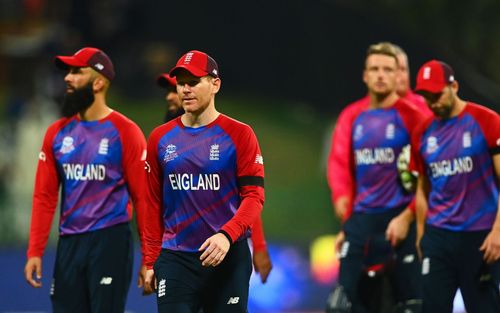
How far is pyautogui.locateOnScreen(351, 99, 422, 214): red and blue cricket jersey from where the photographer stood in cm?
917

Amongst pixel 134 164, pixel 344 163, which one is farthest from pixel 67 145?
pixel 344 163

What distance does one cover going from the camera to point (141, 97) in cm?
1669

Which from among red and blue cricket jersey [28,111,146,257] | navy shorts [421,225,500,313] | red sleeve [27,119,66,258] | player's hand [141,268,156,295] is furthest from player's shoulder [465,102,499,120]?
red sleeve [27,119,66,258]

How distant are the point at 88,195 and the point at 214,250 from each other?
1.97 m

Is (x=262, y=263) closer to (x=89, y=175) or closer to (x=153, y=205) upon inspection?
(x=153, y=205)

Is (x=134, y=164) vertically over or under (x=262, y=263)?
over

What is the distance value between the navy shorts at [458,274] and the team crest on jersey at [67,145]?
2.67m

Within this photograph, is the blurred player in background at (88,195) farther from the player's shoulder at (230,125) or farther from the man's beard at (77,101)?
the player's shoulder at (230,125)

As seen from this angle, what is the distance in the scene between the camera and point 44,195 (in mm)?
7902

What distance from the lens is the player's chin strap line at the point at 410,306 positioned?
9102 millimetres

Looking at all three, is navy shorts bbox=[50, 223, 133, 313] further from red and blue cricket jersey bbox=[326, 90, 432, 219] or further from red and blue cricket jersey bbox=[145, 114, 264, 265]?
red and blue cricket jersey bbox=[326, 90, 432, 219]

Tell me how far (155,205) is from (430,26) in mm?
11165

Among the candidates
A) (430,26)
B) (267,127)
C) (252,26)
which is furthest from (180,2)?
(430,26)

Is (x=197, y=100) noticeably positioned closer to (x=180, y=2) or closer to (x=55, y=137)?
(x=55, y=137)
